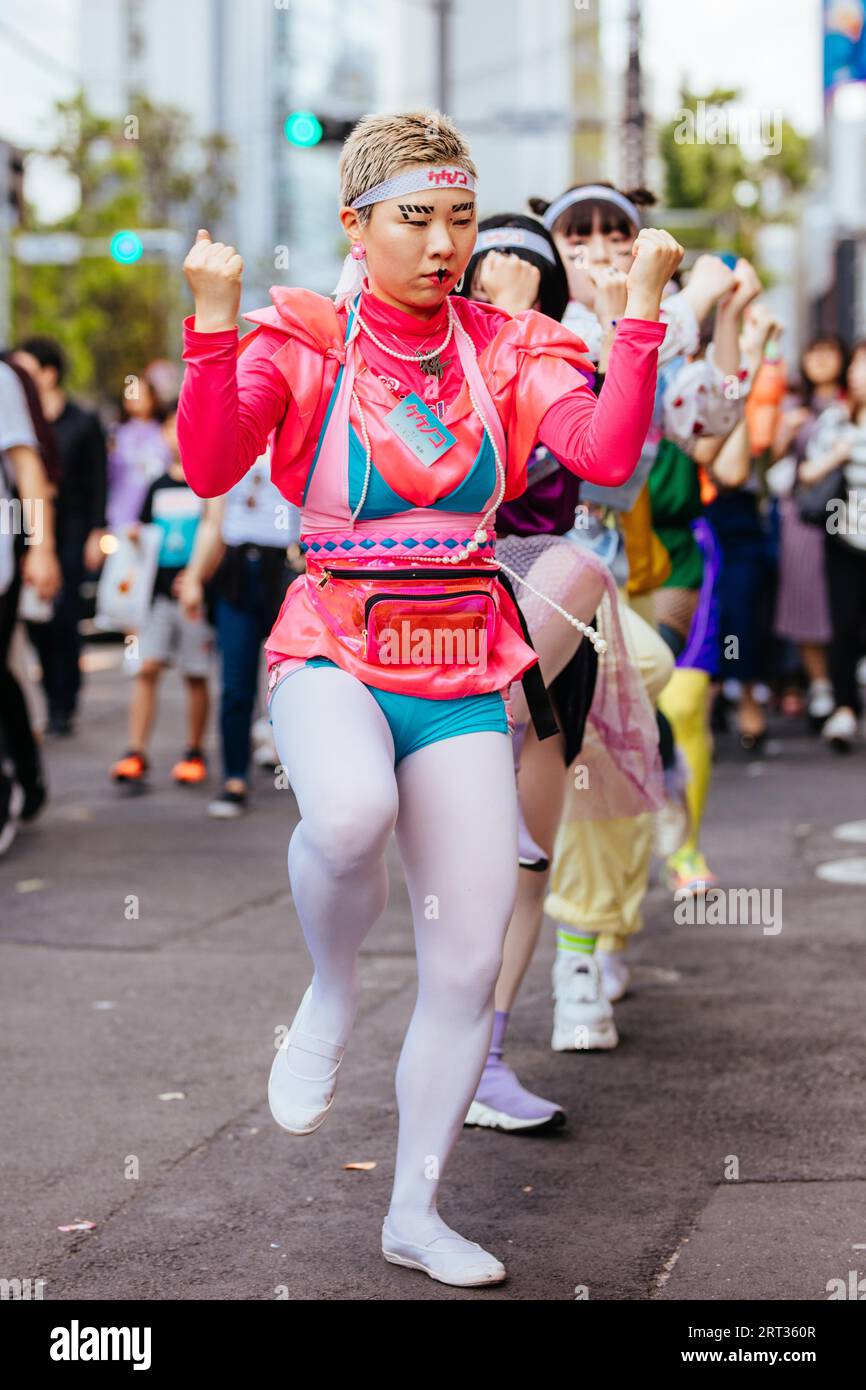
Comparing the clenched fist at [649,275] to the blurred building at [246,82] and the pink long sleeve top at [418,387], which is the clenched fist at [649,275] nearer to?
Result: the pink long sleeve top at [418,387]

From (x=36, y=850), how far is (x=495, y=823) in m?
4.97

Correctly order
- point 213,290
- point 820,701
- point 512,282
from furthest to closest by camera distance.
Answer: point 820,701 < point 512,282 < point 213,290

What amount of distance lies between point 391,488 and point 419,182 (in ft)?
1.65

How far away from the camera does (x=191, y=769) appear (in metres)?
10.0

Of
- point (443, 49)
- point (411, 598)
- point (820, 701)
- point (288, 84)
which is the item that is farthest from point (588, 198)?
point (288, 84)

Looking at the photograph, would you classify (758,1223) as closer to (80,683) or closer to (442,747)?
(442,747)

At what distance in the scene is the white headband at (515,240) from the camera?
14.8 feet

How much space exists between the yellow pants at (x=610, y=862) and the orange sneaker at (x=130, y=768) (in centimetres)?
463

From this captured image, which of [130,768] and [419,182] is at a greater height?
[419,182]

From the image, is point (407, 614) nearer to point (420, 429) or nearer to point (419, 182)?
point (420, 429)

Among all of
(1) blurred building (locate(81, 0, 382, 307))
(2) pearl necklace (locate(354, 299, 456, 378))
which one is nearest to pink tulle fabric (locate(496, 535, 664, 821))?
(2) pearl necklace (locate(354, 299, 456, 378))

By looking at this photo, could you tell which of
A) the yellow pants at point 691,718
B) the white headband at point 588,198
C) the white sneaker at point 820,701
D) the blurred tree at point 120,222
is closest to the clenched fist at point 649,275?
the white headband at point 588,198

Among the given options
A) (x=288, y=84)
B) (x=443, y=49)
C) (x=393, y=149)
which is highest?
(x=288, y=84)

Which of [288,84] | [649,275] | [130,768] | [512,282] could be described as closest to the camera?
[649,275]
